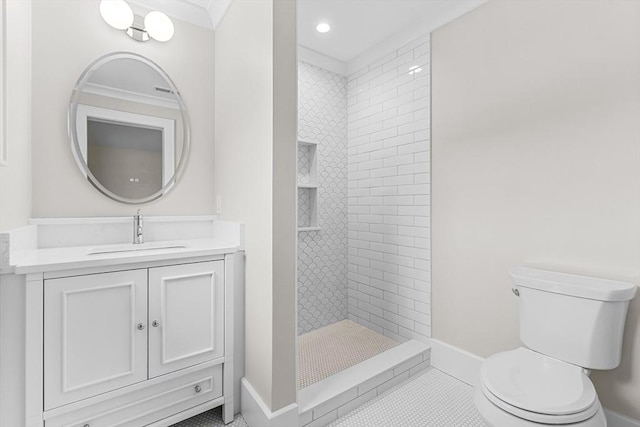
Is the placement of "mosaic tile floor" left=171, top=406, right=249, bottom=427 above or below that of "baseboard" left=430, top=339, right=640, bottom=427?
below

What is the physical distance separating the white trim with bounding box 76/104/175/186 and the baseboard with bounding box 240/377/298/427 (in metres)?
1.39

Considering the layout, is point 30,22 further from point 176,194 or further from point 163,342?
Answer: point 163,342

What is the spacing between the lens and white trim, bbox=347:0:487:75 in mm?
2074

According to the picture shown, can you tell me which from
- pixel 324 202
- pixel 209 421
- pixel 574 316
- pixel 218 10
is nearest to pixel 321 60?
pixel 218 10

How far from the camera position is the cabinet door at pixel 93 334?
124cm

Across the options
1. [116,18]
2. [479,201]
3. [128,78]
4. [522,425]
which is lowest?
[522,425]

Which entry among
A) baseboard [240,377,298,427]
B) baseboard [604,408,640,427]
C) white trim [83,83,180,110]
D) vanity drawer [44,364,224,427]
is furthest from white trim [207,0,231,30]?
baseboard [604,408,640,427]

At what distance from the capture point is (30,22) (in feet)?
5.39

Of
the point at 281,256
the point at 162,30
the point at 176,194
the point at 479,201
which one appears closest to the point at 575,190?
the point at 479,201

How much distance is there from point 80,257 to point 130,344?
1.50 feet

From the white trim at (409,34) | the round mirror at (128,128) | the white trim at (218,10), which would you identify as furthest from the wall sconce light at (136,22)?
the white trim at (409,34)

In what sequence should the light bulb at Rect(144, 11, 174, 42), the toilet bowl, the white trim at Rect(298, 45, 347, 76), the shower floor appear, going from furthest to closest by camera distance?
the white trim at Rect(298, 45, 347, 76) → the shower floor → the light bulb at Rect(144, 11, 174, 42) → the toilet bowl

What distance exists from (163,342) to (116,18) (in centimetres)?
185

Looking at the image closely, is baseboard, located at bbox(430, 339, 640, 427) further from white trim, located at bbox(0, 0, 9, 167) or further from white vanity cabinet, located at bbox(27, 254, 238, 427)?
white trim, located at bbox(0, 0, 9, 167)
